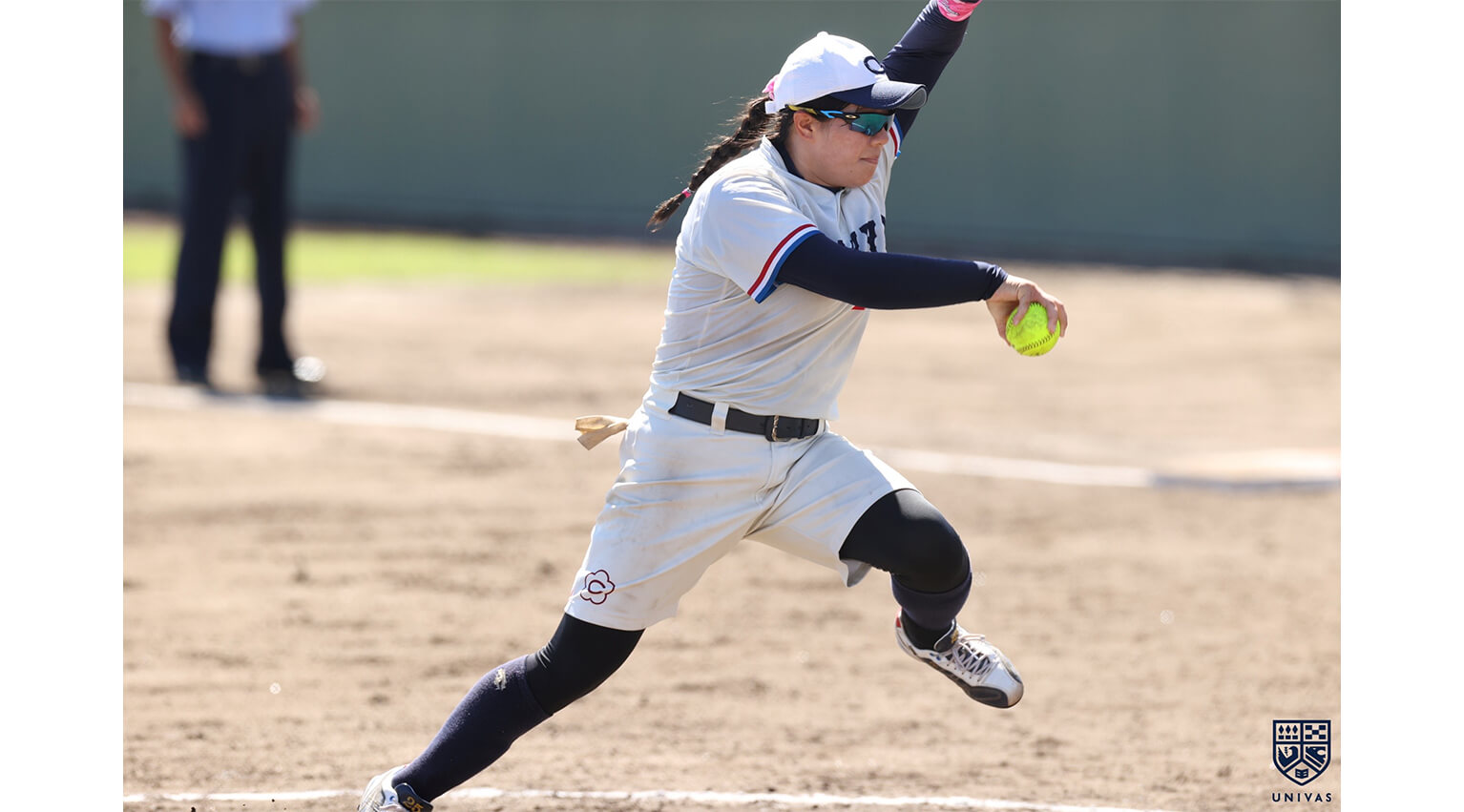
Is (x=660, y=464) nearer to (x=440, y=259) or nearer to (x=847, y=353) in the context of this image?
(x=847, y=353)

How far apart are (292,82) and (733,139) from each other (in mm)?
6564

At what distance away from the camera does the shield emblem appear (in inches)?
177

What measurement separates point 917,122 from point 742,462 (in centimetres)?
1434

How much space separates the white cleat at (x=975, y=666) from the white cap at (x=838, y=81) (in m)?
1.23

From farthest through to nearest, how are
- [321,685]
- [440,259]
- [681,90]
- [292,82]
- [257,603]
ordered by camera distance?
1. [681,90]
2. [440,259]
3. [292,82]
4. [257,603]
5. [321,685]

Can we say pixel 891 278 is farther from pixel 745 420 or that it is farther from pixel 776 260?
pixel 745 420

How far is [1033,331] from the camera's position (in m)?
3.39

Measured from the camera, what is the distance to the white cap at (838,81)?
350cm

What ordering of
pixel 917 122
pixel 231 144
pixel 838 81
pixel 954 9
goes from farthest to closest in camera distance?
pixel 917 122 → pixel 231 144 → pixel 954 9 → pixel 838 81

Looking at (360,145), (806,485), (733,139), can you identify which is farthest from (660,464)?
(360,145)

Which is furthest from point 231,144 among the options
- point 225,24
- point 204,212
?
point 225,24

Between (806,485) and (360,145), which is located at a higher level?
(806,485)

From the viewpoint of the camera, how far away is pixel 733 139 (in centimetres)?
384

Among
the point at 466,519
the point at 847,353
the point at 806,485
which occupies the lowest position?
the point at 466,519
